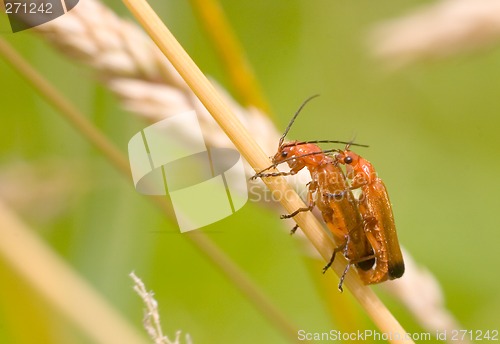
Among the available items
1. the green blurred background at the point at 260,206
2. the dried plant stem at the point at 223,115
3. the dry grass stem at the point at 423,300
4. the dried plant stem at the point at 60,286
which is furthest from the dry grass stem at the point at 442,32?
the dried plant stem at the point at 60,286

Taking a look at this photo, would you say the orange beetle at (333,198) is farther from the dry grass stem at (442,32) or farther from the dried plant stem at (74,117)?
the dry grass stem at (442,32)

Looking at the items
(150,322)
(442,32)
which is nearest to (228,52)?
(442,32)

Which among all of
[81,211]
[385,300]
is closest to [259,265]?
[385,300]

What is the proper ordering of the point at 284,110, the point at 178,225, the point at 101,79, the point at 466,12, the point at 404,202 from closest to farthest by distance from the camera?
the point at 101,79 < the point at 178,225 < the point at 466,12 < the point at 404,202 < the point at 284,110

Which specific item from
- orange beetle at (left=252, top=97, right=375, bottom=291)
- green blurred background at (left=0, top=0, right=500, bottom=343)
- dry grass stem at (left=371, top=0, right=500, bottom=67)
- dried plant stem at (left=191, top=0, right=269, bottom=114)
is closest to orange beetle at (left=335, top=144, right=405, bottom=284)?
orange beetle at (left=252, top=97, right=375, bottom=291)

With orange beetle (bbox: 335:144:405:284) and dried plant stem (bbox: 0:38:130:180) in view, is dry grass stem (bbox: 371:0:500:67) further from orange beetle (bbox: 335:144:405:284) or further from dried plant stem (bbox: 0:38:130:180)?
dried plant stem (bbox: 0:38:130:180)

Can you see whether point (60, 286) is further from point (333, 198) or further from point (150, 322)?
point (333, 198)

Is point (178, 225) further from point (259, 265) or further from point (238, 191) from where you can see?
point (259, 265)
